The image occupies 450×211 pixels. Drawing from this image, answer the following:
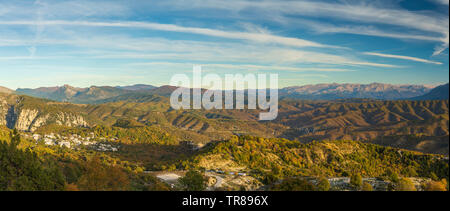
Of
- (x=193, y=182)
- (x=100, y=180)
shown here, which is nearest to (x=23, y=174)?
(x=100, y=180)

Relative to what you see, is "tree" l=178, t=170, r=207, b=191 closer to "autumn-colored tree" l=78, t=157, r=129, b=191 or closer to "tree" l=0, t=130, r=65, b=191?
"autumn-colored tree" l=78, t=157, r=129, b=191

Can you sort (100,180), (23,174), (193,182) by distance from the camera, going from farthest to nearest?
(193,182)
(100,180)
(23,174)

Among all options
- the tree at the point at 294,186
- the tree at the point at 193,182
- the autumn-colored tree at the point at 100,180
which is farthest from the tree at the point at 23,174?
the tree at the point at 294,186

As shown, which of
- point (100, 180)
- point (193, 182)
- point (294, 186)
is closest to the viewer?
point (100, 180)

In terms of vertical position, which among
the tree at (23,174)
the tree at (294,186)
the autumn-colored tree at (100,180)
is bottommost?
the tree at (294,186)

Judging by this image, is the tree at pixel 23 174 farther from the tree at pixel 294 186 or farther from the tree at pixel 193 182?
the tree at pixel 294 186

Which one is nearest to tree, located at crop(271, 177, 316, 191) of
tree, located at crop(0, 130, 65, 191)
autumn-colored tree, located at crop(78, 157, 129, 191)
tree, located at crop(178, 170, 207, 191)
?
tree, located at crop(178, 170, 207, 191)

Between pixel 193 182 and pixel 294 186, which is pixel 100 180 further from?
pixel 294 186

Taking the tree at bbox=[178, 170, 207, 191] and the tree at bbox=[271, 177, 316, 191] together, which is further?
the tree at bbox=[178, 170, 207, 191]

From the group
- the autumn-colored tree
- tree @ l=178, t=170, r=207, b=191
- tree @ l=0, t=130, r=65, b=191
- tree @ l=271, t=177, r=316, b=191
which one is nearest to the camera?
tree @ l=0, t=130, r=65, b=191
